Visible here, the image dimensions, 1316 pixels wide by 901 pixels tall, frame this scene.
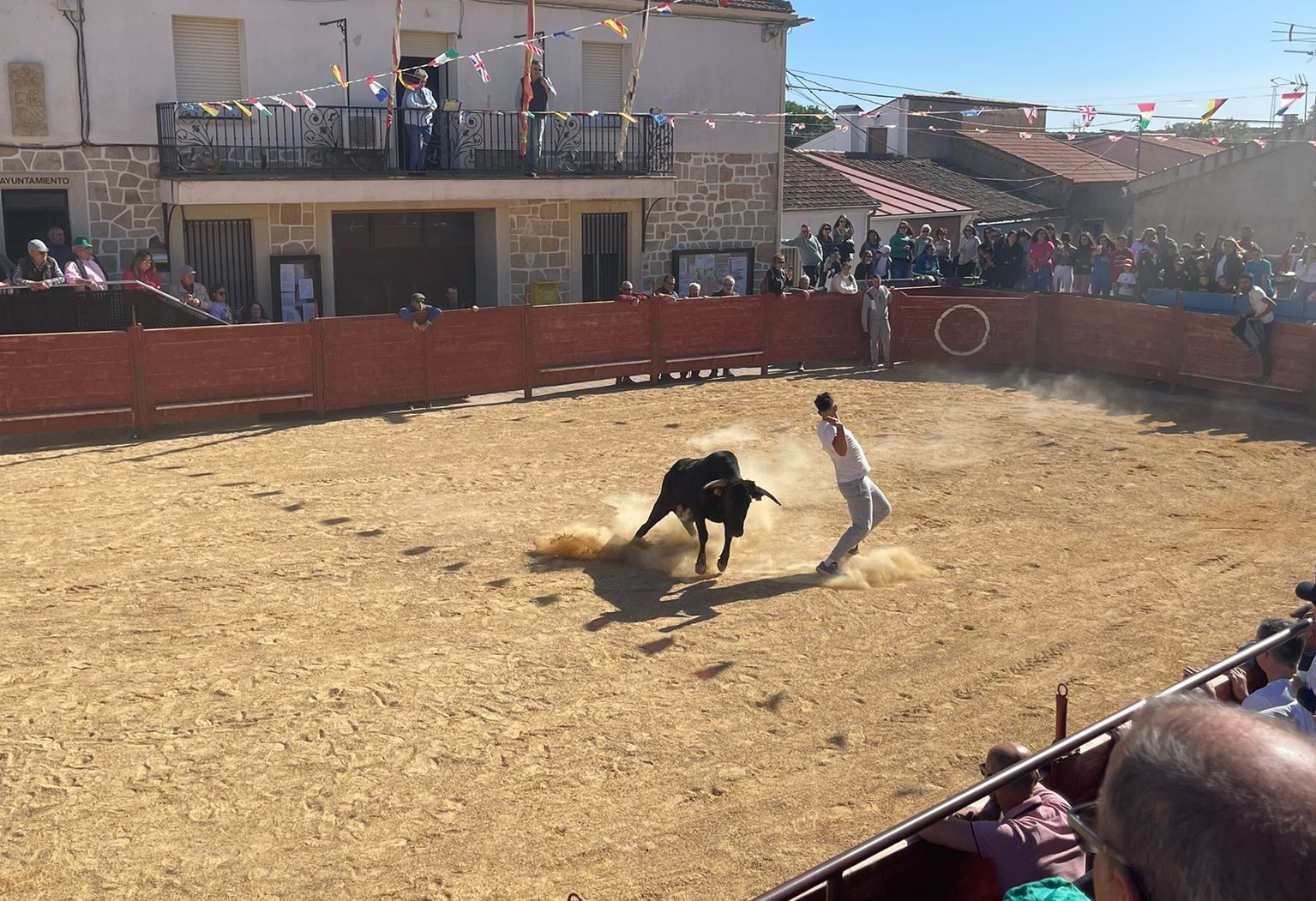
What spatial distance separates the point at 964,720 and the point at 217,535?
255 inches

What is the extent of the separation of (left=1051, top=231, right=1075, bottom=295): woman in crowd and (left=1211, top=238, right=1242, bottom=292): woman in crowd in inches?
108

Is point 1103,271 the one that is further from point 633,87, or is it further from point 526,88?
point 526,88

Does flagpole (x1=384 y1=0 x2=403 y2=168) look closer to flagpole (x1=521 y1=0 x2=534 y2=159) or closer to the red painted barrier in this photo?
flagpole (x1=521 y1=0 x2=534 y2=159)

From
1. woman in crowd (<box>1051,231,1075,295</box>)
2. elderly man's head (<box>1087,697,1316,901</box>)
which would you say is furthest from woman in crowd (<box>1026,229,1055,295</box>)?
elderly man's head (<box>1087,697,1316,901</box>)

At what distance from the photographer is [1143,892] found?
1.62 m

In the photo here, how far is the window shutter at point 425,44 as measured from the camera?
20594 mm

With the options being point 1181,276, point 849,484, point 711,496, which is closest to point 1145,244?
point 1181,276

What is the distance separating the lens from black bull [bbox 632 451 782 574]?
9.76m

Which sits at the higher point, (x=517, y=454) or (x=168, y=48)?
(x=168, y=48)

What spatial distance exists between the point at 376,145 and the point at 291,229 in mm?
1859

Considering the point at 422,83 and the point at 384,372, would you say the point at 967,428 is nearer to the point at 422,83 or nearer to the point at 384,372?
the point at 384,372

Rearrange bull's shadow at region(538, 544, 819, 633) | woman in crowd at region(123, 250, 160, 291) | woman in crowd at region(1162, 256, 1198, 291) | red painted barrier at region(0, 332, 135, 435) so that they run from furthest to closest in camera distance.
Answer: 1. woman in crowd at region(1162, 256, 1198, 291)
2. woman in crowd at region(123, 250, 160, 291)
3. red painted barrier at region(0, 332, 135, 435)
4. bull's shadow at region(538, 544, 819, 633)

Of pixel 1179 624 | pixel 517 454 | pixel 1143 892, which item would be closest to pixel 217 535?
pixel 517 454

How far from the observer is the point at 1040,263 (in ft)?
76.0
